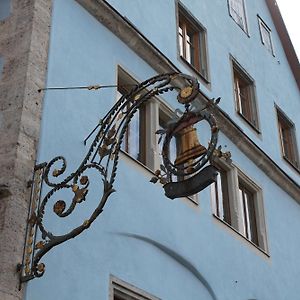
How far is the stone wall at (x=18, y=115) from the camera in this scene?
282 inches

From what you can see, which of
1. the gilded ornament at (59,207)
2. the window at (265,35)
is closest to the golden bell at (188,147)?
the gilded ornament at (59,207)

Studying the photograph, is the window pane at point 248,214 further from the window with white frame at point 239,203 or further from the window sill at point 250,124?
the window sill at point 250,124

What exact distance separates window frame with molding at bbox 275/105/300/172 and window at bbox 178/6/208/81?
3.01 meters

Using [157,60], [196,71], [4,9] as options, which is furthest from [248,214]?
[4,9]

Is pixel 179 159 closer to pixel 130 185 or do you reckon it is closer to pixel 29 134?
pixel 29 134

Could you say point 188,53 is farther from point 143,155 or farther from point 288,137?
point 288,137

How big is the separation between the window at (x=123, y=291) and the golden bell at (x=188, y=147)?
6.90 ft

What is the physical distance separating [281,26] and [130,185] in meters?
9.59

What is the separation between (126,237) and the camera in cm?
893

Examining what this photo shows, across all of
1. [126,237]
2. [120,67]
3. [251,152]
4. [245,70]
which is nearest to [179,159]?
[126,237]

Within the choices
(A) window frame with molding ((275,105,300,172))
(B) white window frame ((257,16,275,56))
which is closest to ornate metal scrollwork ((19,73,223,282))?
(A) window frame with molding ((275,105,300,172))

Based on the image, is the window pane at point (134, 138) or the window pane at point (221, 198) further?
the window pane at point (221, 198)

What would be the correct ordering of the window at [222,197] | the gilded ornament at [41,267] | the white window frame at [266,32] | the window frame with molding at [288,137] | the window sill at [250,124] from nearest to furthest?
the gilded ornament at [41,267], the window at [222,197], the window sill at [250,124], the window frame with molding at [288,137], the white window frame at [266,32]

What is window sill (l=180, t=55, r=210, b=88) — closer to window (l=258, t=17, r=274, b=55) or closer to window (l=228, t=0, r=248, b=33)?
window (l=228, t=0, r=248, b=33)
